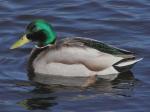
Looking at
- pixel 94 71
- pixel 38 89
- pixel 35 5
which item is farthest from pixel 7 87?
pixel 35 5

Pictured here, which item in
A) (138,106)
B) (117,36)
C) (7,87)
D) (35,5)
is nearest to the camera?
(138,106)

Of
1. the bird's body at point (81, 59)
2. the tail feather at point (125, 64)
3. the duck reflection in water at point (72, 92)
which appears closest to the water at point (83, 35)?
the duck reflection in water at point (72, 92)

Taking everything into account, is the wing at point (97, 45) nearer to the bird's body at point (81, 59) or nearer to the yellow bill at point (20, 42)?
the bird's body at point (81, 59)

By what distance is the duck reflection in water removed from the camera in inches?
496

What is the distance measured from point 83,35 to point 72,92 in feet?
9.63

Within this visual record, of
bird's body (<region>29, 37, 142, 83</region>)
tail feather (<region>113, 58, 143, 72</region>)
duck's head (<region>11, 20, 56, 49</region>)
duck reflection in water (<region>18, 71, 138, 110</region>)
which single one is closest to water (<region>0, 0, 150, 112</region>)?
duck reflection in water (<region>18, 71, 138, 110</region>)

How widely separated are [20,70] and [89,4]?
3933 millimetres

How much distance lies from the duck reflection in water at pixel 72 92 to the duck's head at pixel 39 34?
3.36 feet

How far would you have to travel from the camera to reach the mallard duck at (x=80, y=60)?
13688 mm

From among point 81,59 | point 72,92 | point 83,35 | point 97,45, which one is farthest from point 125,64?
point 83,35

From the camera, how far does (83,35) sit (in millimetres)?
15859

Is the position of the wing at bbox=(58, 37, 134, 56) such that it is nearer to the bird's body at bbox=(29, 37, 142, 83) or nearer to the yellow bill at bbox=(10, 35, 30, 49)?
the bird's body at bbox=(29, 37, 142, 83)

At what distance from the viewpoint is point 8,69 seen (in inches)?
554

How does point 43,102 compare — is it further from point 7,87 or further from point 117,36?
point 117,36
